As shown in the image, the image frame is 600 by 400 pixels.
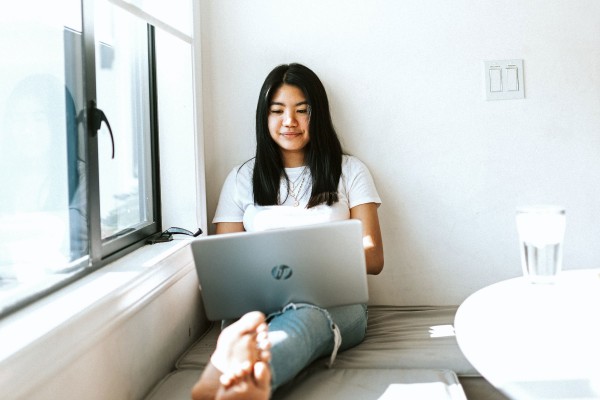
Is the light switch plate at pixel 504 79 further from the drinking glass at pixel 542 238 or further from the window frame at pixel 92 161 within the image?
the window frame at pixel 92 161

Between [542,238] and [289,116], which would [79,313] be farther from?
[289,116]

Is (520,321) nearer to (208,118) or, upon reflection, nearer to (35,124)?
(35,124)

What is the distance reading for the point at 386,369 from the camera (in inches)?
55.2

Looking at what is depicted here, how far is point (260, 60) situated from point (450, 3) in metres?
0.65

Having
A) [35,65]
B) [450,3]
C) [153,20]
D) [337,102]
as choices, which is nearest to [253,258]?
[35,65]

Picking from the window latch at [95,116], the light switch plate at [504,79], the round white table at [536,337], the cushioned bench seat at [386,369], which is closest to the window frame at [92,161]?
the window latch at [95,116]

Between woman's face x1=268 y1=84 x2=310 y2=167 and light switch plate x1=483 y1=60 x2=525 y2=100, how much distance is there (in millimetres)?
593

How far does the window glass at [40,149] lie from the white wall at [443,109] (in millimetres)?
695

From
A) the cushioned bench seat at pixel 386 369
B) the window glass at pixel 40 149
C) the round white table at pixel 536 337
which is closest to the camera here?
the round white table at pixel 536 337

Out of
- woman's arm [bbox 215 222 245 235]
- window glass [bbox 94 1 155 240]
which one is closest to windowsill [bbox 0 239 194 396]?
window glass [bbox 94 1 155 240]

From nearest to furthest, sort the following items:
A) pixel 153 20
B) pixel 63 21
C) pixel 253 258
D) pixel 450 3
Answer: pixel 253 258
pixel 63 21
pixel 153 20
pixel 450 3

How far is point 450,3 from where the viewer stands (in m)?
1.92

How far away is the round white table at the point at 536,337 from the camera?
0.77 m

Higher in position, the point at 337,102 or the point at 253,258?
the point at 337,102
